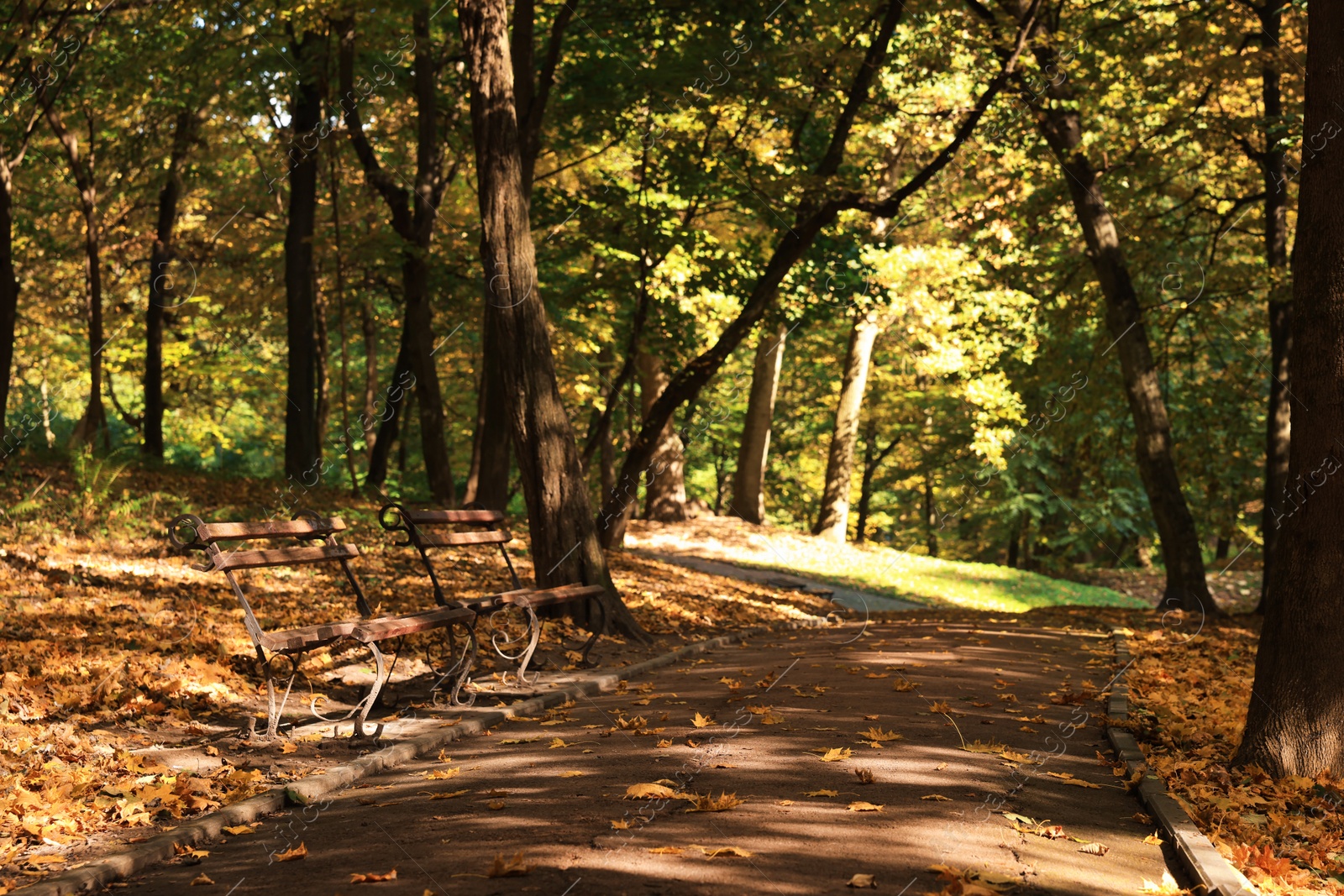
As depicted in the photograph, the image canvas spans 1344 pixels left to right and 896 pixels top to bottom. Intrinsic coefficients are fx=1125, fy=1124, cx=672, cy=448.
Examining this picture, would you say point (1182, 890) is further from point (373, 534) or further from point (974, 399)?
point (974, 399)

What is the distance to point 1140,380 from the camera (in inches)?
583

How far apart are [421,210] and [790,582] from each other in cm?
819

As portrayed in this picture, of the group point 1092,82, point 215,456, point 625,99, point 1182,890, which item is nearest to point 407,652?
point 1182,890

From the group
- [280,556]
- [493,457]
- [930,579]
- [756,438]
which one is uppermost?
[756,438]

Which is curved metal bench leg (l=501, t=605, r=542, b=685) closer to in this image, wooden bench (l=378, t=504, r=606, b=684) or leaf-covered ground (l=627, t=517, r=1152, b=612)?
wooden bench (l=378, t=504, r=606, b=684)

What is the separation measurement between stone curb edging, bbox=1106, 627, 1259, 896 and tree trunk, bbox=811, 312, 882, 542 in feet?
64.7

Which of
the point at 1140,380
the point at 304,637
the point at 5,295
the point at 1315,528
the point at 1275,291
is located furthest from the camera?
the point at 1140,380

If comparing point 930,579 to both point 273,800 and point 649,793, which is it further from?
point 273,800

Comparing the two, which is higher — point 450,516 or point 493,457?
point 493,457

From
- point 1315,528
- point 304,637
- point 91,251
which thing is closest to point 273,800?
point 304,637

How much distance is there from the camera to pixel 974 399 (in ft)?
82.2

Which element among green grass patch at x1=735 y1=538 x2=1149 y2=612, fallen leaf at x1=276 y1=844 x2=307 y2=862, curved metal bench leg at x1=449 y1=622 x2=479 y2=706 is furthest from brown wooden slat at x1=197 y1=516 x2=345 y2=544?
green grass patch at x1=735 y1=538 x2=1149 y2=612

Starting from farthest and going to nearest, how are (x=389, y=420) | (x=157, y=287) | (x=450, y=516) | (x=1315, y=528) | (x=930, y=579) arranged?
(x=930, y=579), (x=389, y=420), (x=157, y=287), (x=450, y=516), (x=1315, y=528)

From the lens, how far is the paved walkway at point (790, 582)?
18.1 meters
